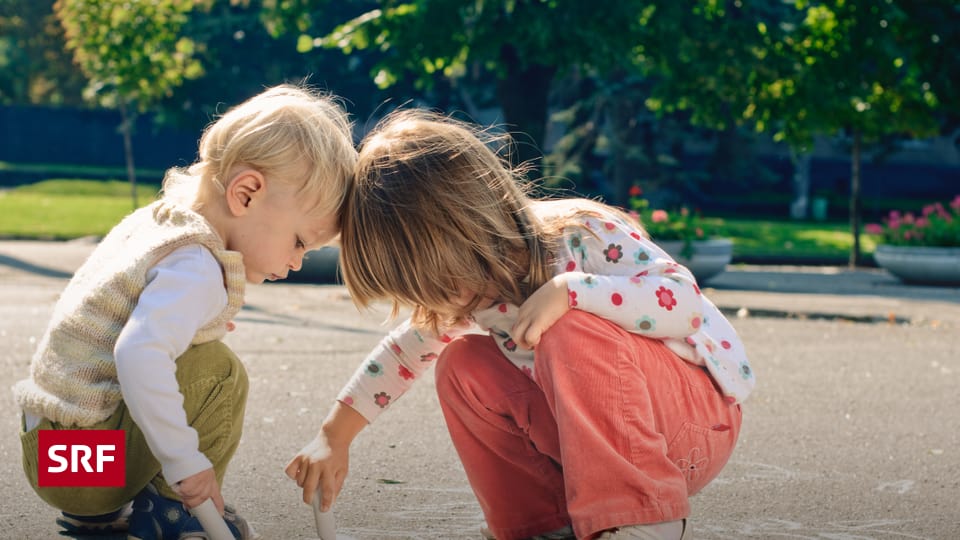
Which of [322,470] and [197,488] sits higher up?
[197,488]

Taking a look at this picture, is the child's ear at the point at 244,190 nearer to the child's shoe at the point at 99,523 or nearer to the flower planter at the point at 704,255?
the child's shoe at the point at 99,523

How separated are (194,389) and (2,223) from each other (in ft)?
52.4

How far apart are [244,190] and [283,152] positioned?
116mm

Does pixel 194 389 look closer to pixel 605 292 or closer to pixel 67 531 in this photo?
pixel 67 531

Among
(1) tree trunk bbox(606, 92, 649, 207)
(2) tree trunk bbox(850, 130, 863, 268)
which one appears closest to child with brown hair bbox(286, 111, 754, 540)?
(2) tree trunk bbox(850, 130, 863, 268)

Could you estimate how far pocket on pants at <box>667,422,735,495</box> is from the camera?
2.48m

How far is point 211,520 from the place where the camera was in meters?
2.34

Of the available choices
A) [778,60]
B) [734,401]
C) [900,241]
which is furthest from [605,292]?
[778,60]

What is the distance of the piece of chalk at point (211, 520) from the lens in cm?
232

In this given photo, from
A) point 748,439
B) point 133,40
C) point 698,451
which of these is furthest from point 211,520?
point 133,40

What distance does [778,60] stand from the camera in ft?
45.2

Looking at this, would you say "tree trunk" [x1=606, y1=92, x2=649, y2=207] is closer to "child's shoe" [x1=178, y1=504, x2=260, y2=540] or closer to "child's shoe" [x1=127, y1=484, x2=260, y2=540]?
"child's shoe" [x1=178, y1=504, x2=260, y2=540]

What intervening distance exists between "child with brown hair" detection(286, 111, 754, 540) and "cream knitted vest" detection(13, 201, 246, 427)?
30 centimetres

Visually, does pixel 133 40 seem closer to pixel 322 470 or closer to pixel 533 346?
pixel 322 470
